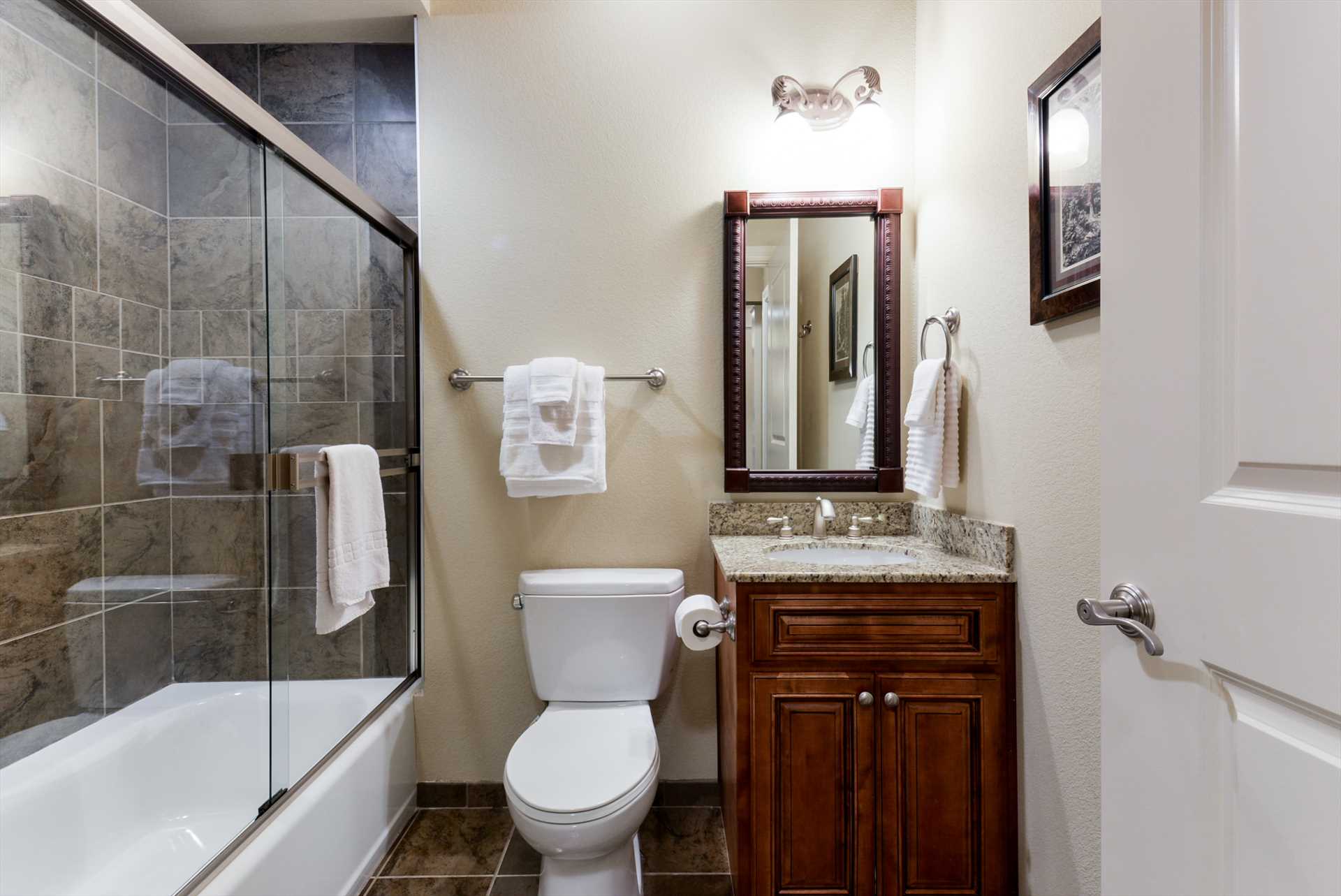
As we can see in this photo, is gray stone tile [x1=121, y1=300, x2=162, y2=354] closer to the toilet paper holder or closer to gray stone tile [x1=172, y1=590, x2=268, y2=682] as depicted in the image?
gray stone tile [x1=172, y1=590, x2=268, y2=682]

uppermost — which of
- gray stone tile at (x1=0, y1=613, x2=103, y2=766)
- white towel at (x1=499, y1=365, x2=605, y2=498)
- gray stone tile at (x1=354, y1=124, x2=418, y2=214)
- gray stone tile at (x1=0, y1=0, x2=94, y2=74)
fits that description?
gray stone tile at (x1=354, y1=124, x2=418, y2=214)

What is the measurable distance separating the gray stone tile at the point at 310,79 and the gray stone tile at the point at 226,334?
41.0 inches

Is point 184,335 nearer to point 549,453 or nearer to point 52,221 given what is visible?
point 52,221

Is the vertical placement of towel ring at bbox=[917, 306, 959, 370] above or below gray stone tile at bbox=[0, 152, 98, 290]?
below

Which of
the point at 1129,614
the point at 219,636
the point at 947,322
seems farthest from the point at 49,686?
the point at 947,322

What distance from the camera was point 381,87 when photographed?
206 centimetres

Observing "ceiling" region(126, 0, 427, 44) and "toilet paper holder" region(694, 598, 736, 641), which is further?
"ceiling" region(126, 0, 427, 44)

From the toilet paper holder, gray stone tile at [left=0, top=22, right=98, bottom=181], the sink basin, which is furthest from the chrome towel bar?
gray stone tile at [left=0, top=22, right=98, bottom=181]

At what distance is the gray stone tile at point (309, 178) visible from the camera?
4.81ft

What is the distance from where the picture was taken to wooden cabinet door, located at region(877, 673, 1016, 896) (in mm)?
1406

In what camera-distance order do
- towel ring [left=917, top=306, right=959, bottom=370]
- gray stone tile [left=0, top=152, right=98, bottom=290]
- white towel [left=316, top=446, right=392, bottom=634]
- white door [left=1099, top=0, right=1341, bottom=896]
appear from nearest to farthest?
white door [left=1099, top=0, right=1341, bottom=896]
gray stone tile [left=0, top=152, right=98, bottom=290]
white towel [left=316, top=446, right=392, bottom=634]
towel ring [left=917, top=306, right=959, bottom=370]

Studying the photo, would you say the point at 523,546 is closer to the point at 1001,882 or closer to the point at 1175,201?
the point at 1001,882

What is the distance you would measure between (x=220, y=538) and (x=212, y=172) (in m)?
0.77

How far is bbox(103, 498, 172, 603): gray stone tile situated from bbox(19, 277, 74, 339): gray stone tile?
35cm
